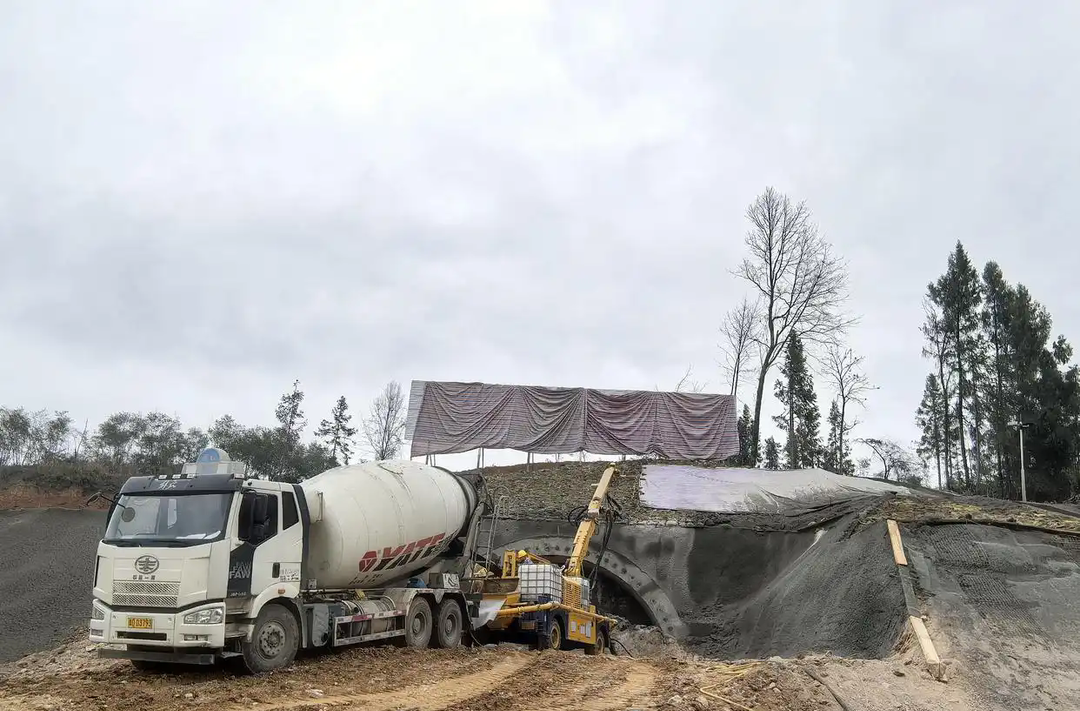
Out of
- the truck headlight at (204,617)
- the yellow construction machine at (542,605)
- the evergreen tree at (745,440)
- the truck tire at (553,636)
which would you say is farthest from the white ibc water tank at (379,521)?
the evergreen tree at (745,440)

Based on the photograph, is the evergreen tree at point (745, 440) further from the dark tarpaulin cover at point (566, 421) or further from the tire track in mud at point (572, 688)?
the tire track in mud at point (572, 688)

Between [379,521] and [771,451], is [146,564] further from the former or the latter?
[771,451]

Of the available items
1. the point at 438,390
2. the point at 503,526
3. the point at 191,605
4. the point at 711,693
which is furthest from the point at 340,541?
the point at 438,390

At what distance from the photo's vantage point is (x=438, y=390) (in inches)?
1164

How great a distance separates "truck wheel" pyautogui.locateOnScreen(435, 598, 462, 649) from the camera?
14.9 m

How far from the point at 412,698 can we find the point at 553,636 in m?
7.50

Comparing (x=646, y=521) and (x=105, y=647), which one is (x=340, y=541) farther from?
(x=646, y=521)

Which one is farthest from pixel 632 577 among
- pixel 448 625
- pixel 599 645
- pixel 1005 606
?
pixel 1005 606

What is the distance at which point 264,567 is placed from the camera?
11.2 metres

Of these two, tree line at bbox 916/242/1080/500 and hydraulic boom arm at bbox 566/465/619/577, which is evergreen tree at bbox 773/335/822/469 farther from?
hydraulic boom arm at bbox 566/465/619/577

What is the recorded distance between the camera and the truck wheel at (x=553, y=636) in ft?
53.9

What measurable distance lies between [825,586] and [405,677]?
10.3 metres

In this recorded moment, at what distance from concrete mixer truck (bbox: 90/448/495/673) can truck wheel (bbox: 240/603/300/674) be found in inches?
0.6

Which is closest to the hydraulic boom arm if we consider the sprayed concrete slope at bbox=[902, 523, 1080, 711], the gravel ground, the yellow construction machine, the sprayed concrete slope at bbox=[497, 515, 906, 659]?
the yellow construction machine
